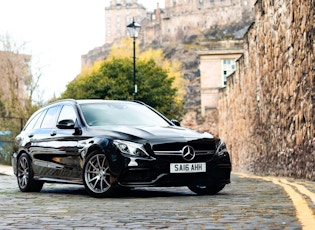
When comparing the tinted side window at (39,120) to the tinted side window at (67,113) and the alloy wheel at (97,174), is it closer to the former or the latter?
the tinted side window at (67,113)

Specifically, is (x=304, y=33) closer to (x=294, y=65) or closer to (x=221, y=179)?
(x=294, y=65)

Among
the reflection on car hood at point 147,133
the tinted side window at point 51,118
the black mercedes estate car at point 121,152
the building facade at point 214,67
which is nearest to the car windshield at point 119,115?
the black mercedes estate car at point 121,152

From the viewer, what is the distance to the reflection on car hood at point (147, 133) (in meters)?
9.96

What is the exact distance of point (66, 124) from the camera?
10.9 m

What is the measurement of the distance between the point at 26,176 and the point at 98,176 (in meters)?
2.44

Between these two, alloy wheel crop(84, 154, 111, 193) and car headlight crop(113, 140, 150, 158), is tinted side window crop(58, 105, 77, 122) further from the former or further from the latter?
car headlight crop(113, 140, 150, 158)

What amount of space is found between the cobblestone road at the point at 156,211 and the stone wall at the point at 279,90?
4.19 metres

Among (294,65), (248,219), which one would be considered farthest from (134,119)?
(294,65)

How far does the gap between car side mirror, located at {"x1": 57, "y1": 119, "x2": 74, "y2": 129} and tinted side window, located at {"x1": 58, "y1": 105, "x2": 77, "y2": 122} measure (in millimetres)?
266

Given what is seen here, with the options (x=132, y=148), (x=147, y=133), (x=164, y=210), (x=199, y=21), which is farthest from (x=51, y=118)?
(x=199, y=21)

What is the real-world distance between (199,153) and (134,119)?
1511 millimetres

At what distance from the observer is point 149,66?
57.4 m

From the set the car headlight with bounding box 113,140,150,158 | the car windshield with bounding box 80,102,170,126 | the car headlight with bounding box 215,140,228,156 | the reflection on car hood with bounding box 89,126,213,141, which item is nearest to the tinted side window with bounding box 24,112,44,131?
the car windshield with bounding box 80,102,170,126

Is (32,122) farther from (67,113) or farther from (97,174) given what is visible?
(97,174)
